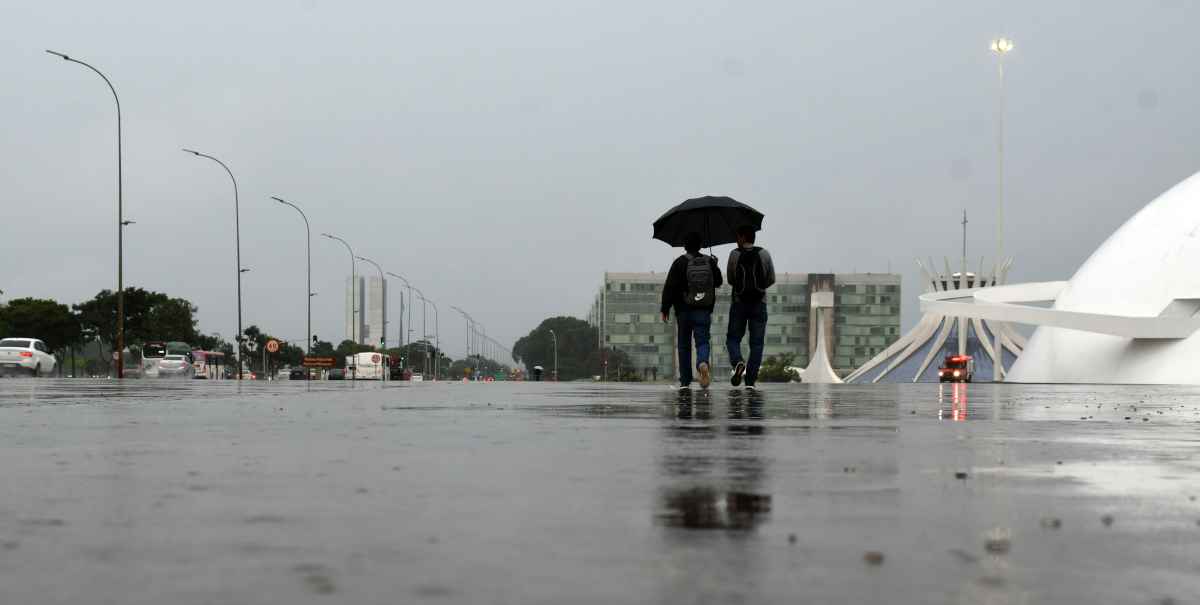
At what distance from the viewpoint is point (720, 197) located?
1819 centimetres

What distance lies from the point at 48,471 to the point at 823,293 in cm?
18615

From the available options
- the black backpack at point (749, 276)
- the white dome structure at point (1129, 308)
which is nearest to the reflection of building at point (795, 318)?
the white dome structure at point (1129, 308)

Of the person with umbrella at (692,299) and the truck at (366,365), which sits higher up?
the person with umbrella at (692,299)

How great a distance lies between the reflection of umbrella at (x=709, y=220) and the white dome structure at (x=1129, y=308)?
Result: 124ft

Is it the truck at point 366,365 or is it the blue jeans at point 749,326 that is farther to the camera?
the truck at point 366,365

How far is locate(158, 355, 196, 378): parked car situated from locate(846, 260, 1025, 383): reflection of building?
53.9 meters

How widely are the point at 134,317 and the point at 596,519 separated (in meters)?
97.0

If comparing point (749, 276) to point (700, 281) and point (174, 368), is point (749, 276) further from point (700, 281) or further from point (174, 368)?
point (174, 368)

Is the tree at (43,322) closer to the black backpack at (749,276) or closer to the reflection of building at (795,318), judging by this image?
the black backpack at (749,276)

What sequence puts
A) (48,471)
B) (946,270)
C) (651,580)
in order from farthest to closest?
(946,270)
(48,471)
(651,580)

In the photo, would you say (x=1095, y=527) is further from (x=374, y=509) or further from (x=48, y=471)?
(x=48, y=471)

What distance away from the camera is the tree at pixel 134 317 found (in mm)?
93938

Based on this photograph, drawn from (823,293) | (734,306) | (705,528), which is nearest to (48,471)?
(705,528)

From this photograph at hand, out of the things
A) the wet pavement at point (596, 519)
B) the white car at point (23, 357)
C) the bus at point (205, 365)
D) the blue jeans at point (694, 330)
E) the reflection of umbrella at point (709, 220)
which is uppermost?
the reflection of umbrella at point (709, 220)
